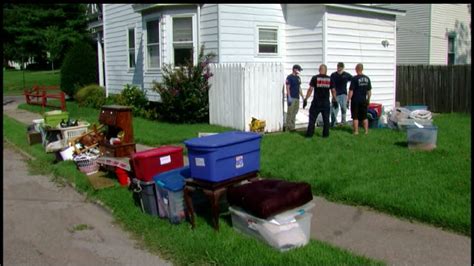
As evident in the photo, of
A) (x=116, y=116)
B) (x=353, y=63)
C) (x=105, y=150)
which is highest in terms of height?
(x=353, y=63)

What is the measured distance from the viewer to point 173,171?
21.2 feet

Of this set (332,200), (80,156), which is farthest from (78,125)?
(332,200)

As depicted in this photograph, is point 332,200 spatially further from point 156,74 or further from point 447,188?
point 156,74

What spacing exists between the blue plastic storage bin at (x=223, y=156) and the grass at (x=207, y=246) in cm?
63

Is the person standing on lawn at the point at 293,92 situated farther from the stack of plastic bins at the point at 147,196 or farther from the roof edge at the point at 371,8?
the stack of plastic bins at the point at 147,196

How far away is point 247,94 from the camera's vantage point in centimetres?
1330

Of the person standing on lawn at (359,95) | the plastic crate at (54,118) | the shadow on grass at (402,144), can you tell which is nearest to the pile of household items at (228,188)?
the plastic crate at (54,118)

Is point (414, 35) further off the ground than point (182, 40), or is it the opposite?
→ point (414, 35)

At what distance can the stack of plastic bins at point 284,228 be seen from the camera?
16.5ft

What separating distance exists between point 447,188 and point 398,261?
2.52m

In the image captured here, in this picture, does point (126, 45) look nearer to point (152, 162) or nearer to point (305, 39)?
point (305, 39)

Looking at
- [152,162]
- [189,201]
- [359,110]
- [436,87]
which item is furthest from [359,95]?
[436,87]

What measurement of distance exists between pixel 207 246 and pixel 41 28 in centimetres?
4996

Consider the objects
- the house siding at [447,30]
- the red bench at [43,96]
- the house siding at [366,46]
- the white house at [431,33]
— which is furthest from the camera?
the house siding at [447,30]
